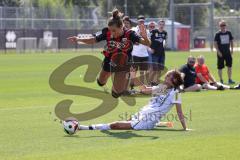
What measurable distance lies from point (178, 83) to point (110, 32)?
7.48 ft

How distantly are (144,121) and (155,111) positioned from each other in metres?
0.28

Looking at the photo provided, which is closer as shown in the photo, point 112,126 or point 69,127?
point 69,127

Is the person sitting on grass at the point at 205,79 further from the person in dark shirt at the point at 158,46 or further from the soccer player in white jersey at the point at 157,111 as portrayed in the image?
the soccer player in white jersey at the point at 157,111

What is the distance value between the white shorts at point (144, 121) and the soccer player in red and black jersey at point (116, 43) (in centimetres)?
195

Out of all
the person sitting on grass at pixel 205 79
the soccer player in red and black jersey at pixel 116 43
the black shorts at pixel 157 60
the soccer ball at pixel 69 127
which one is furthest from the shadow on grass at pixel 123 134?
the black shorts at pixel 157 60

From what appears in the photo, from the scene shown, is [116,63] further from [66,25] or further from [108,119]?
[66,25]

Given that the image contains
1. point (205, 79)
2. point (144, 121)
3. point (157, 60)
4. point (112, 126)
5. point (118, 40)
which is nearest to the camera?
point (112, 126)

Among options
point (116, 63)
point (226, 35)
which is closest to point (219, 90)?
point (226, 35)

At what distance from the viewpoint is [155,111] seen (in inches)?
477

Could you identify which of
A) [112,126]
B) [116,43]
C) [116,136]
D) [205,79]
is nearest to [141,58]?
[205,79]

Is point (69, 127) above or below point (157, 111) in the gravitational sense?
below

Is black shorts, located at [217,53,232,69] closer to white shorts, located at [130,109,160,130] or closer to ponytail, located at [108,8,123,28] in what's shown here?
ponytail, located at [108,8,123,28]

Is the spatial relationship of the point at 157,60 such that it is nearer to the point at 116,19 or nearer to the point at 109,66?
the point at 109,66

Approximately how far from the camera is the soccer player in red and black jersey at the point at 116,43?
13.2 metres
